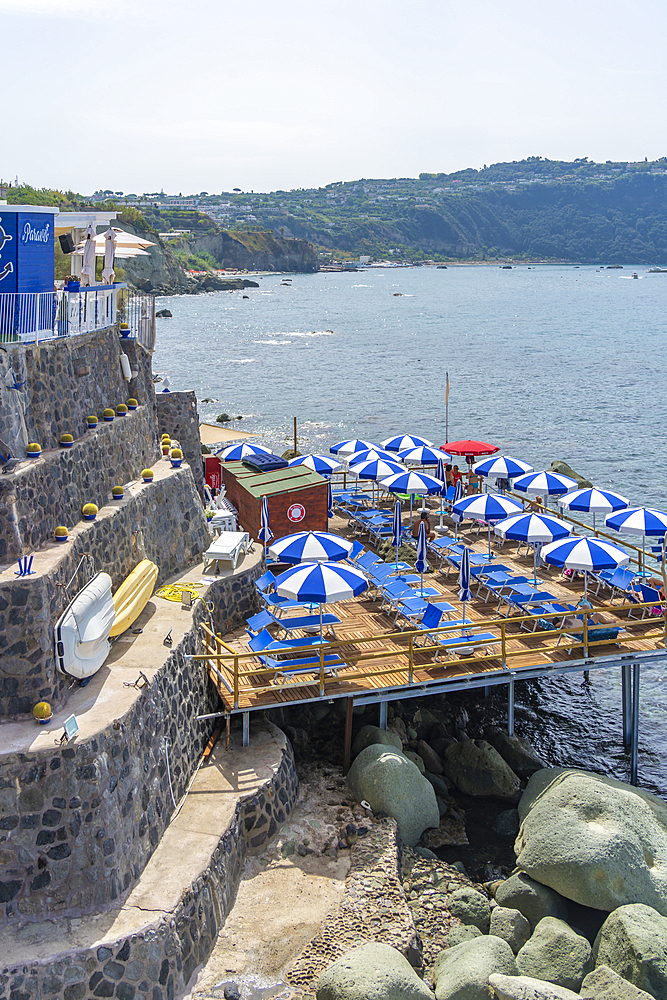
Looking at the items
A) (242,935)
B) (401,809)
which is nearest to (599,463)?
(401,809)

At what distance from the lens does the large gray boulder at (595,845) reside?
14.1 meters

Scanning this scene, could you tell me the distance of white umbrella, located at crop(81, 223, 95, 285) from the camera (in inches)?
800

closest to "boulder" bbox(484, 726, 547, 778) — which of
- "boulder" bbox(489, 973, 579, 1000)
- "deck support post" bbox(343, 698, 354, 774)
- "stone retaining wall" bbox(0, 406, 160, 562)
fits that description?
"deck support post" bbox(343, 698, 354, 774)

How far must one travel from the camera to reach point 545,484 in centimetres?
2414

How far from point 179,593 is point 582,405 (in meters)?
55.0

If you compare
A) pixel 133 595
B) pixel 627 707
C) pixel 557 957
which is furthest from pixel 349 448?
pixel 557 957

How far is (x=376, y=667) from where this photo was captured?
695 inches

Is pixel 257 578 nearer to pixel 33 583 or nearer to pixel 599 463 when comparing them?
pixel 33 583

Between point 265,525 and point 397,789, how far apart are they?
878 cm

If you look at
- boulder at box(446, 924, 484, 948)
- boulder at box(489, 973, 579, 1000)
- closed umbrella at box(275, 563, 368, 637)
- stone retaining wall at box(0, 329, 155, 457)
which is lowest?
boulder at box(446, 924, 484, 948)

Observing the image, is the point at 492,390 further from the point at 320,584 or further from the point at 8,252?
the point at 8,252

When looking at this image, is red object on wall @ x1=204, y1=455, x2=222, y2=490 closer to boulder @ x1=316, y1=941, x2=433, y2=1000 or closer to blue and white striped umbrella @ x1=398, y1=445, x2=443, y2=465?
blue and white striped umbrella @ x1=398, y1=445, x2=443, y2=465

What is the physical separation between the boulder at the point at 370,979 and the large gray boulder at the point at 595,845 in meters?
3.65

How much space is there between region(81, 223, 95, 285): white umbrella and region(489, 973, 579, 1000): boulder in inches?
670
